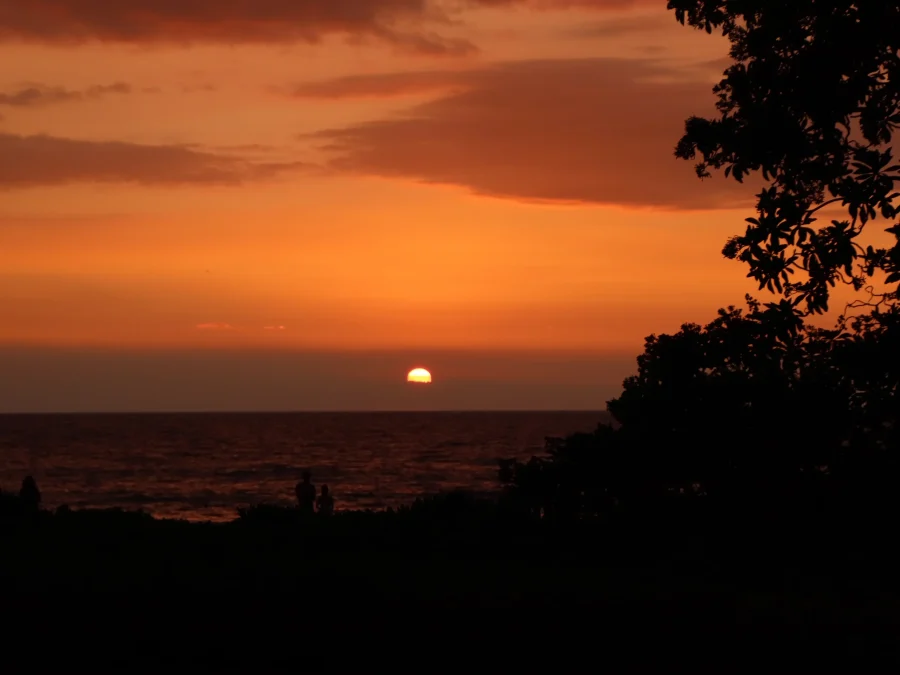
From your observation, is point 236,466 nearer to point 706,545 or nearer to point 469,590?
point 706,545

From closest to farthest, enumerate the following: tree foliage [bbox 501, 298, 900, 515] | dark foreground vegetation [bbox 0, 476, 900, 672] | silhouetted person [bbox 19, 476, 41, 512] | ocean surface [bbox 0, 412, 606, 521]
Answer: dark foreground vegetation [bbox 0, 476, 900, 672] → tree foliage [bbox 501, 298, 900, 515] → silhouetted person [bbox 19, 476, 41, 512] → ocean surface [bbox 0, 412, 606, 521]

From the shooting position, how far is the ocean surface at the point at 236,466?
197 ft

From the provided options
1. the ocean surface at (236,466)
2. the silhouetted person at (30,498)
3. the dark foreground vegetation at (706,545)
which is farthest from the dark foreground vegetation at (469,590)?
the ocean surface at (236,466)

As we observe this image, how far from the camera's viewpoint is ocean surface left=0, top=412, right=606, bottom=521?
60000mm

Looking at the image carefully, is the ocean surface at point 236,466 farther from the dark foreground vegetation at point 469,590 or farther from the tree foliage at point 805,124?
the tree foliage at point 805,124

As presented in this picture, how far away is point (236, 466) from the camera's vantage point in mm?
84500

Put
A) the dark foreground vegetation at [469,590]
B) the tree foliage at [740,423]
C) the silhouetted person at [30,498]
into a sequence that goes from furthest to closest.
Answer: the silhouetted person at [30,498]
the tree foliage at [740,423]
the dark foreground vegetation at [469,590]

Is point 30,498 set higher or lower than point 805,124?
lower

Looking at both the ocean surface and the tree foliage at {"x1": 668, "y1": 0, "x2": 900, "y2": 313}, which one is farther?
the ocean surface

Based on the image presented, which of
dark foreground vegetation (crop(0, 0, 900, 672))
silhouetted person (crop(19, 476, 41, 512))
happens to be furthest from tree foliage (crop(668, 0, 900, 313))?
silhouetted person (crop(19, 476, 41, 512))

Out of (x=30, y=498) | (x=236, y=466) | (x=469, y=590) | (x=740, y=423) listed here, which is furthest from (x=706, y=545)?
(x=236, y=466)

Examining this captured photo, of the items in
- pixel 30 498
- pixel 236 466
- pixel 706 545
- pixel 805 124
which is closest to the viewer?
pixel 805 124

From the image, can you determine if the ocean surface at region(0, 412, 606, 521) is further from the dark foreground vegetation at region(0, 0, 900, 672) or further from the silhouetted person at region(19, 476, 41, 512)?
the dark foreground vegetation at region(0, 0, 900, 672)

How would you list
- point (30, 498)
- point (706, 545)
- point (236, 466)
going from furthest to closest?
point (236, 466) < point (30, 498) < point (706, 545)
